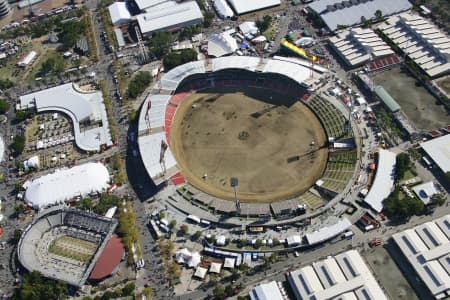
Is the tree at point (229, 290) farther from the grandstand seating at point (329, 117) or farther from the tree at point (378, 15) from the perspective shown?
the tree at point (378, 15)

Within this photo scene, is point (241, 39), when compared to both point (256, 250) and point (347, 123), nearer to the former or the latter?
point (347, 123)

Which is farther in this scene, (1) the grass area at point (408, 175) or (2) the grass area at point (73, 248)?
(1) the grass area at point (408, 175)

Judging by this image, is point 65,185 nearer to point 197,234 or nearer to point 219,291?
point 197,234

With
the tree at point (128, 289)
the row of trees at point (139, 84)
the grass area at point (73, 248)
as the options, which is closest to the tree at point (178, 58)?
the row of trees at point (139, 84)

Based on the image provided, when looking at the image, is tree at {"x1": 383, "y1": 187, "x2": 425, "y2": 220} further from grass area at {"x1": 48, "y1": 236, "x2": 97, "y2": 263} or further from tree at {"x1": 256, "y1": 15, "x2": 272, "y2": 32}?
tree at {"x1": 256, "y1": 15, "x2": 272, "y2": 32}

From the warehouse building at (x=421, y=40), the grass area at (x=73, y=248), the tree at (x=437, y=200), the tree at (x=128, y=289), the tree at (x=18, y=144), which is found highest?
the tree at (x=18, y=144)

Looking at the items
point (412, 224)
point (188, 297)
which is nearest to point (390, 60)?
point (412, 224)
